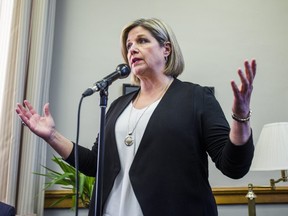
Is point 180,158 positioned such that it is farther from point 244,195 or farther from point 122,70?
point 244,195

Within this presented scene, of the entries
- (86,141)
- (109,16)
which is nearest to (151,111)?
(86,141)

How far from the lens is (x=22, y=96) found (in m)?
1.88

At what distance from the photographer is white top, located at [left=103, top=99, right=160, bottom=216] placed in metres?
0.99

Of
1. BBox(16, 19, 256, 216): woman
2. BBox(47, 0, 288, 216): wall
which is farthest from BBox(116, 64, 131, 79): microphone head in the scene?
BBox(47, 0, 288, 216): wall

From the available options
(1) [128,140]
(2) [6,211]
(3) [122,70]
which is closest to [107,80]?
(3) [122,70]

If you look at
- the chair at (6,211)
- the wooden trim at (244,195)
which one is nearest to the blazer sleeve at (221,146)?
the chair at (6,211)

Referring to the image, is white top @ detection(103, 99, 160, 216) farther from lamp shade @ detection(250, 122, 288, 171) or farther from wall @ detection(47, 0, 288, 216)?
wall @ detection(47, 0, 288, 216)

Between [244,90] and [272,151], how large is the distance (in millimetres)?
1096

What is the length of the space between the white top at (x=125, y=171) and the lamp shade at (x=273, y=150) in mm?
875

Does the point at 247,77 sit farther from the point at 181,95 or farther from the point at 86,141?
the point at 86,141

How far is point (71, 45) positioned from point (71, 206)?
1126 mm

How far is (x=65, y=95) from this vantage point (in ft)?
7.30

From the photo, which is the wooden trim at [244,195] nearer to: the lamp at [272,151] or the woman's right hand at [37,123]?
the lamp at [272,151]

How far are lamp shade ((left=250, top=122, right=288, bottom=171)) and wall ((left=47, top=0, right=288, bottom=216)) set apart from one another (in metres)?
0.45
